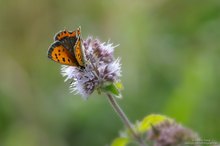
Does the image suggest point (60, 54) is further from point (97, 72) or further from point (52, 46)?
point (97, 72)

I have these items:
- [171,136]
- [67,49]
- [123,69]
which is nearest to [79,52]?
[67,49]

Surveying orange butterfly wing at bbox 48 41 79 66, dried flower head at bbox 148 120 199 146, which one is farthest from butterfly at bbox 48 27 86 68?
dried flower head at bbox 148 120 199 146

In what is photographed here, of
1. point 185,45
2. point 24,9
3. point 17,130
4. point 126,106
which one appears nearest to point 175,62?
point 185,45

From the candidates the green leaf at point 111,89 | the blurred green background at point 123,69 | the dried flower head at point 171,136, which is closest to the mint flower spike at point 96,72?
the green leaf at point 111,89

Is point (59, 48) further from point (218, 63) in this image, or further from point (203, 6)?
point (203, 6)

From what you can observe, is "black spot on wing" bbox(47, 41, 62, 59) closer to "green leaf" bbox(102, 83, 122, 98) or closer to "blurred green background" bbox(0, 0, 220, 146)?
"green leaf" bbox(102, 83, 122, 98)

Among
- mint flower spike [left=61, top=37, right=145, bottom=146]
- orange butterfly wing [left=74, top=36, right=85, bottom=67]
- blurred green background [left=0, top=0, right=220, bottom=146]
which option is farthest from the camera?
blurred green background [left=0, top=0, right=220, bottom=146]
